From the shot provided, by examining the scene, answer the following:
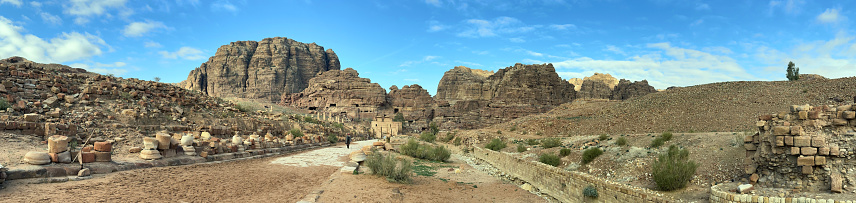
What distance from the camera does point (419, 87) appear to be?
11194cm

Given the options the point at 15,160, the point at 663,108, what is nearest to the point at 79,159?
the point at 15,160

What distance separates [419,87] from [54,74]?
314 ft

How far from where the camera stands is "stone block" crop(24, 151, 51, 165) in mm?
7832

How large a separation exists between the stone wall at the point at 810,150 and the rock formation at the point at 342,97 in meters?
90.5

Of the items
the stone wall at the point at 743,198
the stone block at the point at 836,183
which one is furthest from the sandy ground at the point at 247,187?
the stone block at the point at 836,183

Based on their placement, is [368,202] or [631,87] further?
[631,87]

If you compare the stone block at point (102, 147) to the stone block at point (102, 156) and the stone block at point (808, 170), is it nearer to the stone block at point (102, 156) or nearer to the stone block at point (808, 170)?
the stone block at point (102, 156)

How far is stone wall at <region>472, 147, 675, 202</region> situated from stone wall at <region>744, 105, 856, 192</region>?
7.11ft

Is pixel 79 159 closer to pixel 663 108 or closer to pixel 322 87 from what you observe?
pixel 663 108

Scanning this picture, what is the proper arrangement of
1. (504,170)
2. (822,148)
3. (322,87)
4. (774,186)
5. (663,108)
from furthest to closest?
(322,87), (663,108), (504,170), (774,186), (822,148)

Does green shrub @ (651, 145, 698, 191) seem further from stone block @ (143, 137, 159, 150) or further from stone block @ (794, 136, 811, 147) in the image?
stone block @ (143, 137, 159, 150)

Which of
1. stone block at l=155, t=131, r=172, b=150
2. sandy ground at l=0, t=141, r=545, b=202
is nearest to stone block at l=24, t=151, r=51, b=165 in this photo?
sandy ground at l=0, t=141, r=545, b=202

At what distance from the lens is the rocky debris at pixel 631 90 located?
97812 millimetres

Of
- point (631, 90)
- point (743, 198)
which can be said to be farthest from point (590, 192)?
point (631, 90)
